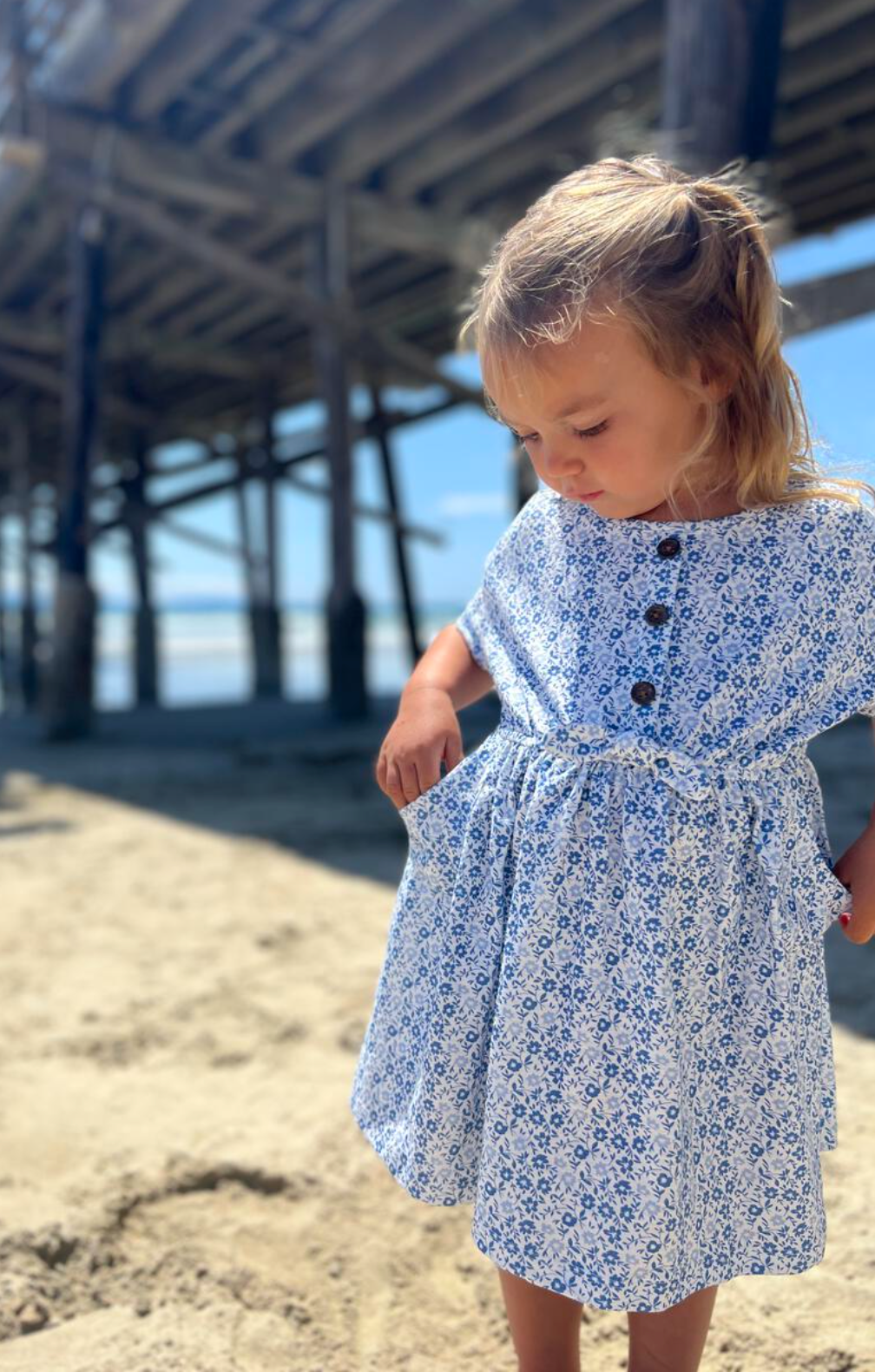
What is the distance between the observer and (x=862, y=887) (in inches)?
45.6

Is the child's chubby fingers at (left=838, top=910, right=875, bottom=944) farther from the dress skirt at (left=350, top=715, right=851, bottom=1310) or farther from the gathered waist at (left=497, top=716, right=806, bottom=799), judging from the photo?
the gathered waist at (left=497, top=716, right=806, bottom=799)

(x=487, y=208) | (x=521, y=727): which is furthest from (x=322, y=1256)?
(x=487, y=208)

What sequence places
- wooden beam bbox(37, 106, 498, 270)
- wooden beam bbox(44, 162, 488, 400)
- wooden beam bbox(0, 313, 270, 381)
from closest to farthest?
wooden beam bbox(44, 162, 488, 400) < wooden beam bbox(37, 106, 498, 270) < wooden beam bbox(0, 313, 270, 381)

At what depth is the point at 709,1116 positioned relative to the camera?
3.65 ft

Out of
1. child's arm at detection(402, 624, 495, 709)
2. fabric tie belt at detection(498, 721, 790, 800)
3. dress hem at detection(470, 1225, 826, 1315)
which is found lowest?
dress hem at detection(470, 1225, 826, 1315)

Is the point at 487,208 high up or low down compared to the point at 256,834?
up

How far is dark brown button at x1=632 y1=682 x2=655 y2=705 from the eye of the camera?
1144 millimetres

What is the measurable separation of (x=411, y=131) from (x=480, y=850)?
214 inches

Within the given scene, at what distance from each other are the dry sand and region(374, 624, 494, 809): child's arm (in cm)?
76

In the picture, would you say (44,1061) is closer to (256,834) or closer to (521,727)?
(521,727)

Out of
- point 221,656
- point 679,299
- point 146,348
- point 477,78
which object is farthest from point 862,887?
point 221,656

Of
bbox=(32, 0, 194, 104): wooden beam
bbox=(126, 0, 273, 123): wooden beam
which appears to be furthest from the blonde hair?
bbox=(32, 0, 194, 104): wooden beam

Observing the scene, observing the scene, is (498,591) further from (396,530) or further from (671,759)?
(396,530)

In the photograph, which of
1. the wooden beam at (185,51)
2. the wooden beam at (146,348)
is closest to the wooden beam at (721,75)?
the wooden beam at (185,51)
